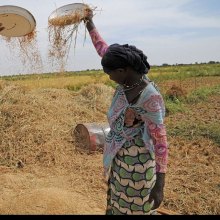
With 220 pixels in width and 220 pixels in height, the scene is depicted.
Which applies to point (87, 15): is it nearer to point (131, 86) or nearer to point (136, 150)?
point (131, 86)

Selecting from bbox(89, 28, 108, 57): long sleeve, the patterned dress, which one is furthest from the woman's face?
bbox(89, 28, 108, 57): long sleeve

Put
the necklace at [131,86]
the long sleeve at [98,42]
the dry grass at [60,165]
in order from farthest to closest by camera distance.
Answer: the dry grass at [60,165], the long sleeve at [98,42], the necklace at [131,86]

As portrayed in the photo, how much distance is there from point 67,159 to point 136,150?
12.7 feet

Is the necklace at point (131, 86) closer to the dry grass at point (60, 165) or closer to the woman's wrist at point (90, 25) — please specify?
the woman's wrist at point (90, 25)

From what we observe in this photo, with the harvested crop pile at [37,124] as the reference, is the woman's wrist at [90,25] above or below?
above

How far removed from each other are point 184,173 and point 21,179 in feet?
7.32

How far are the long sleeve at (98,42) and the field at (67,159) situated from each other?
1.65m

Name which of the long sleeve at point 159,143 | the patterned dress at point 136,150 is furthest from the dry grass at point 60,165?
the long sleeve at point 159,143

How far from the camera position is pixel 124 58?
6.86 feet

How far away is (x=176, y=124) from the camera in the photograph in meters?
8.72

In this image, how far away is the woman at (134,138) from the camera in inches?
83.4

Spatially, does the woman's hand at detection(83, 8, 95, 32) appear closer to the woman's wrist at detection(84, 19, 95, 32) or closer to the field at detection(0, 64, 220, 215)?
the woman's wrist at detection(84, 19, 95, 32)

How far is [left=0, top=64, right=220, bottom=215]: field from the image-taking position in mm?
4055

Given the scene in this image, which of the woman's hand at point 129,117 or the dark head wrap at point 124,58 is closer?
the dark head wrap at point 124,58
